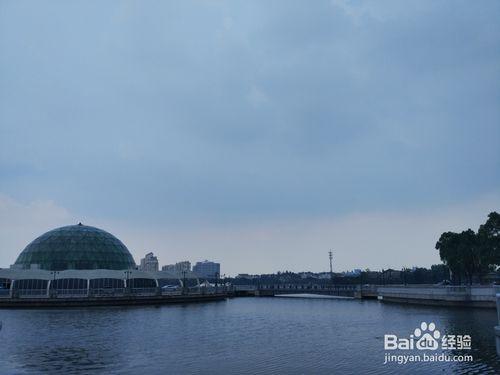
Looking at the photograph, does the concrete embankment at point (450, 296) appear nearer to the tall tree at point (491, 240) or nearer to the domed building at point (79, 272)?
the tall tree at point (491, 240)

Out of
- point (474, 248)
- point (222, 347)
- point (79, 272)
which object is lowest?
point (222, 347)

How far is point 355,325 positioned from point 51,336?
116 ft

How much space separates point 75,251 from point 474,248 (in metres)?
107

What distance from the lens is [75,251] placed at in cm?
13900

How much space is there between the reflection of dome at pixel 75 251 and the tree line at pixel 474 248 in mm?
93114

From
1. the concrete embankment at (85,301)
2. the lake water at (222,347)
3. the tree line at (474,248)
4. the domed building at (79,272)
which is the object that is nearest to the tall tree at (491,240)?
the tree line at (474,248)

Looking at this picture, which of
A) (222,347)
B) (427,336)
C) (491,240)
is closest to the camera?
(222,347)

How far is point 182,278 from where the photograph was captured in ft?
455

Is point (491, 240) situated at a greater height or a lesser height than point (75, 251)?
lesser

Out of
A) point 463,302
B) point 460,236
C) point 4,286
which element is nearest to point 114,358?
point 463,302

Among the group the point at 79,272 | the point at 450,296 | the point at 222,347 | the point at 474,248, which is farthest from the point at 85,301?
the point at 474,248

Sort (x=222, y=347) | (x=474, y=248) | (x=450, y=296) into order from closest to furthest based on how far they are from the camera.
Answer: (x=222, y=347), (x=450, y=296), (x=474, y=248)

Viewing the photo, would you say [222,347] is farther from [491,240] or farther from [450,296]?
[491,240]

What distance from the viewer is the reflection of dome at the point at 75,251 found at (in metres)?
136
